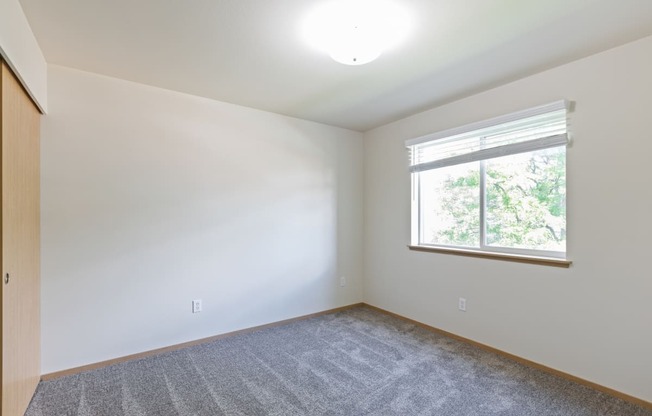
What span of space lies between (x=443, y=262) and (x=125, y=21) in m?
3.20

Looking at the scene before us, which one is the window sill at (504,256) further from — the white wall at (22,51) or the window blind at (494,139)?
the white wall at (22,51)

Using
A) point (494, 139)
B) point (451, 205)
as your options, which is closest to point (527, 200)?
point (494, 139)

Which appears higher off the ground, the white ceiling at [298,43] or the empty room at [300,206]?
the white ceiling at [298,43]

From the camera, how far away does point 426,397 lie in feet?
6.82

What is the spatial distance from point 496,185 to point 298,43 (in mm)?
2117

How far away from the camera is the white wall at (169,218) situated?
236 centimetres

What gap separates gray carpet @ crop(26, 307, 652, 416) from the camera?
1.96 meters

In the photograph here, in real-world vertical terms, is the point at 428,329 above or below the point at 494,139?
below

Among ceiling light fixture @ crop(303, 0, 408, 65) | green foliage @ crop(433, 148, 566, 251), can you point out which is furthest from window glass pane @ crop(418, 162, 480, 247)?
ceiling light fixture @ crop(303, 0, 408, 65)

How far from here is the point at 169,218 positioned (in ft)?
9.11

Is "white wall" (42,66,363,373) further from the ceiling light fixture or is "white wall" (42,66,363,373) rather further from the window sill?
the ceiling light fixture

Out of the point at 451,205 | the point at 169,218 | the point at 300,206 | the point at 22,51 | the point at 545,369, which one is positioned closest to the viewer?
the point at 22,51

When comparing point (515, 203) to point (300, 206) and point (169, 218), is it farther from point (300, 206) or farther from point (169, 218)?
point (169, 218)

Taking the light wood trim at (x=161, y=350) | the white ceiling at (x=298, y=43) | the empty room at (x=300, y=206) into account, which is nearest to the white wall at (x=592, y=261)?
the empty room at (x=300, y=206)
